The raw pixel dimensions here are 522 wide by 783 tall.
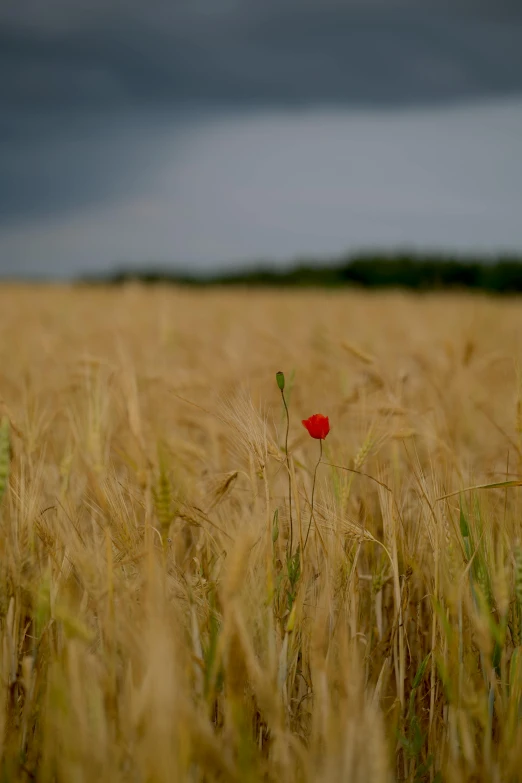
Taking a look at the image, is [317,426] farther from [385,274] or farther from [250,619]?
[385,274]

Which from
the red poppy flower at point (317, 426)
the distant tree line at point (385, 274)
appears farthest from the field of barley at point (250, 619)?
the distant tree line at point (385, 274)

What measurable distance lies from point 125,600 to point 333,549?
0.97ft

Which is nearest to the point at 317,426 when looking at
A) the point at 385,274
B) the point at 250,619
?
the point at 250,619

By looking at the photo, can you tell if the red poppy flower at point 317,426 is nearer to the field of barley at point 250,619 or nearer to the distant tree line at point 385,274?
the field of barley at point 250,619

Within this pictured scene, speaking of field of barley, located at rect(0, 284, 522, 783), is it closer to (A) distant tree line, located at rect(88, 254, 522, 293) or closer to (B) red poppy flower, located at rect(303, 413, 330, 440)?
(B) red poppy flower, located at rect(303, 413, 330, 440)

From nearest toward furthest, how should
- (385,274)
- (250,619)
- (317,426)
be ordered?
(250,619) → (317,426) → (385,274)

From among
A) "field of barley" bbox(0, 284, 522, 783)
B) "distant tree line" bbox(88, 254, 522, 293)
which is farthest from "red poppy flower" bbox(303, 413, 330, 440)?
"distant tree line" bbox(88, 254, 522, 293)

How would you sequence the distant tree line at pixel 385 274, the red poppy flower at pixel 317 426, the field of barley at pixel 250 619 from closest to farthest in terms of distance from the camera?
the field of barley at pixel 250 619 < the red poppy flower at pixel 317 426 < the distant tree line at pixel 385 274

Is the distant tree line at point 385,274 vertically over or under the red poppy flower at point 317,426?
over

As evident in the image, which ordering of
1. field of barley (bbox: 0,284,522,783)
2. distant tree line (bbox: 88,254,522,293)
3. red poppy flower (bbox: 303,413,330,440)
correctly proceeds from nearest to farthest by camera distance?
1. field of barley (bbox: 0,284,522,783)
2. red poppy flower (bbox: 303,413,330,440)
3. distant tree line (bbox: 88,254,522,293)

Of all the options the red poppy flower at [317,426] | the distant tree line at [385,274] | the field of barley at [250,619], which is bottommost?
the field of barley at [250,619]

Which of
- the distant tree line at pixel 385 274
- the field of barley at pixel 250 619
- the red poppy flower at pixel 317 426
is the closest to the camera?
the field of barley at pixel 250 619

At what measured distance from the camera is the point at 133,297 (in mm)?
9719

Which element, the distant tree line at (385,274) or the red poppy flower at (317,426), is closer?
the red poppy flower at (317,426)
